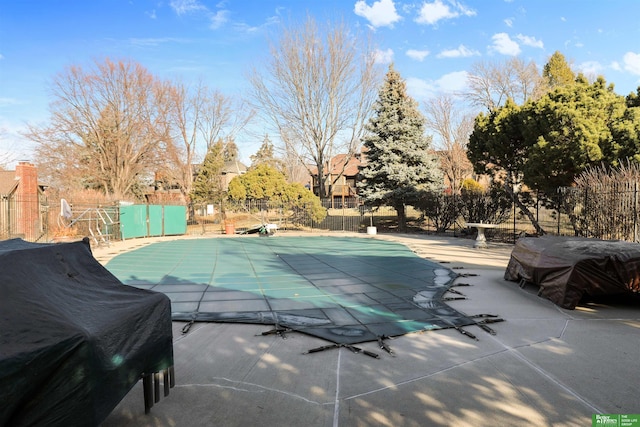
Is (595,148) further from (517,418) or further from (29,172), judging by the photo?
(29,172)

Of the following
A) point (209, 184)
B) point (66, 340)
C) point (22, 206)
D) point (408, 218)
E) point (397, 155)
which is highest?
point (397, 155)

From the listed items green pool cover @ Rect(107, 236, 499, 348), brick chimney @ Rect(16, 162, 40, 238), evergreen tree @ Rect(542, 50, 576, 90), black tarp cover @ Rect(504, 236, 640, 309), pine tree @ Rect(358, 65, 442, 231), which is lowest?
green pool cover @ Rect(107, 236, 499, 348)

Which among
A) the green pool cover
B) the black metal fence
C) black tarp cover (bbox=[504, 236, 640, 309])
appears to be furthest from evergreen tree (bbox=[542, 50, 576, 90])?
black tarp cover (bbox=[504, 236, 640, 309])

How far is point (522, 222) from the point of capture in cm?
1994

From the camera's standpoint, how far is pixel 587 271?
231 inches

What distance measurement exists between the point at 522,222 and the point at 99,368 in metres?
21.1

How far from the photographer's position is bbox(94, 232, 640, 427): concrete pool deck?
295 cm

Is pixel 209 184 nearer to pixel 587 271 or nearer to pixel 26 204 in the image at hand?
pixel 26 204

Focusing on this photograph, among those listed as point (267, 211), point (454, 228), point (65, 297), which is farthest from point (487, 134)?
point (65, 297)

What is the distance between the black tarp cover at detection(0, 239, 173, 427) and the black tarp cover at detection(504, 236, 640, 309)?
5.74 metres

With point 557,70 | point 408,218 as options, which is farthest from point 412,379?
point 557,70

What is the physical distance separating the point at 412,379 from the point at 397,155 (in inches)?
831

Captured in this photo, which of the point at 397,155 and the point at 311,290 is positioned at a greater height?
the point at 397,155

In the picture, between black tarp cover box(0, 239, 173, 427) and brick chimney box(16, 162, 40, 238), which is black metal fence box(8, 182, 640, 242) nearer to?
brick chimney box(16, 162, 40, 238)
